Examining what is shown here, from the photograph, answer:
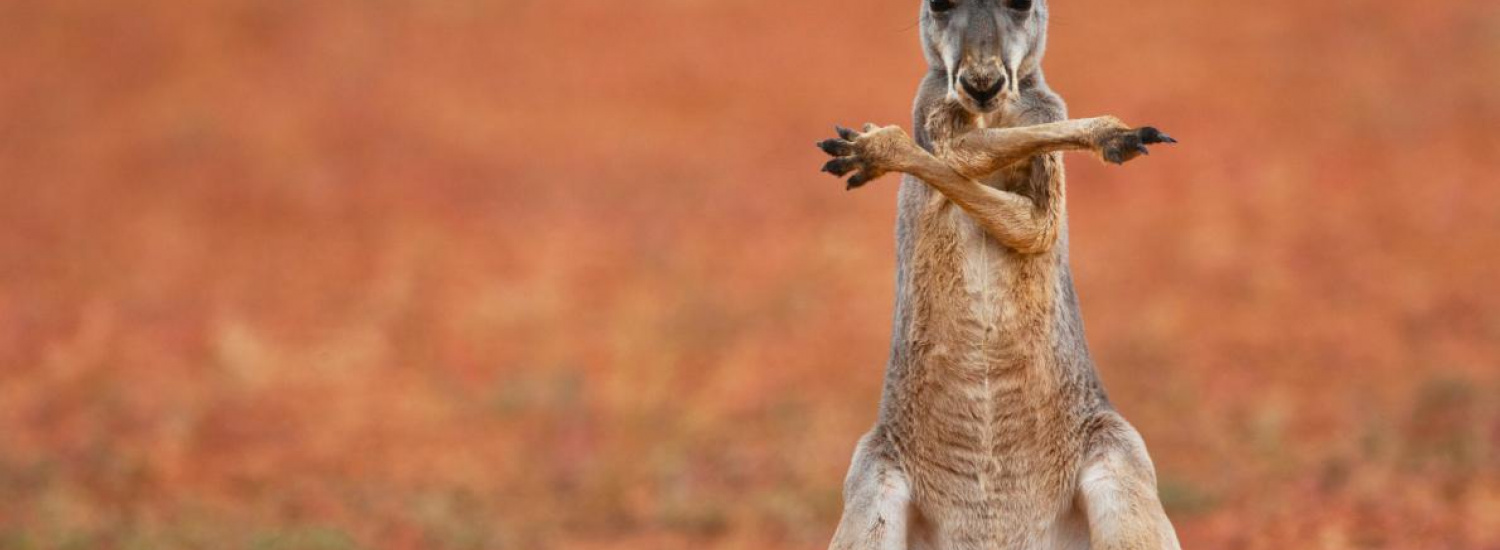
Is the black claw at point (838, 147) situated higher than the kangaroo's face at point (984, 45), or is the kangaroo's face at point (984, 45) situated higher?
the kangaroo's face at point (984, 45)

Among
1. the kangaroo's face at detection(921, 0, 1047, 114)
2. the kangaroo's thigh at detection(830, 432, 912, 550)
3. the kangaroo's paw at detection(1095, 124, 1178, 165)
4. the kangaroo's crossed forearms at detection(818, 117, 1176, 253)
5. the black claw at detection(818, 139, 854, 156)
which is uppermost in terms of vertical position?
the kangaroo's face at detection(921, 0, 1047, 114)

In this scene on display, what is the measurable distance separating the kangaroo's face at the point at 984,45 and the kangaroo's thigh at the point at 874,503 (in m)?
1.17

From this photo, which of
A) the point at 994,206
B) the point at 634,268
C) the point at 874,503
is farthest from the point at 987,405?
the point at 634,268

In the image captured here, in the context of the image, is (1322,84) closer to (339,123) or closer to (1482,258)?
(1482,258)

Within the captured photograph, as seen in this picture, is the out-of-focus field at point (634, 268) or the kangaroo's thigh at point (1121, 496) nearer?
the kangaroo's thigh at point (1121, 496)

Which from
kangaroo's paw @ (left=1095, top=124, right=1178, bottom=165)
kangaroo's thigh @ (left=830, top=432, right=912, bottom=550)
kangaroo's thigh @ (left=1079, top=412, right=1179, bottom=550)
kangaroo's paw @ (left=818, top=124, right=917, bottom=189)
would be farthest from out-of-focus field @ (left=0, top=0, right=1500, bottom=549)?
kangaroo's paw @ (left=818, top=124, right=917, bottom=189)

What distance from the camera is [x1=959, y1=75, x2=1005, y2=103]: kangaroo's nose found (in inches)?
220

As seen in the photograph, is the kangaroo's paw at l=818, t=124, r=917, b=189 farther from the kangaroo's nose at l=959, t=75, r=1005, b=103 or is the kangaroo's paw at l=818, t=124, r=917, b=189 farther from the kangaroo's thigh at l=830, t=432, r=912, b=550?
the kangaroo's thigh at l=830, t=432, r=912, b=550

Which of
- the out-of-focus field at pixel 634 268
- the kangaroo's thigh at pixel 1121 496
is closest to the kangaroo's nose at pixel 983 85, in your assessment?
the kangaroo's thigh at pixel 1121 496

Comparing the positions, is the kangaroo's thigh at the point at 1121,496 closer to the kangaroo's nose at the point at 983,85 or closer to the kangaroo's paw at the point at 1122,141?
the kangaroo's paw at the point at 1122,141

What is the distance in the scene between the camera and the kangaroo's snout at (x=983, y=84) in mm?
5578

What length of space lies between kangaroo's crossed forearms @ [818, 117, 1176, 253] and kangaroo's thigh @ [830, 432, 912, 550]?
31.9 inches

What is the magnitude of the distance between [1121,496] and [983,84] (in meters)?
1.31

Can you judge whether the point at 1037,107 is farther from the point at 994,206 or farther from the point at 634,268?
the point at 634,268
